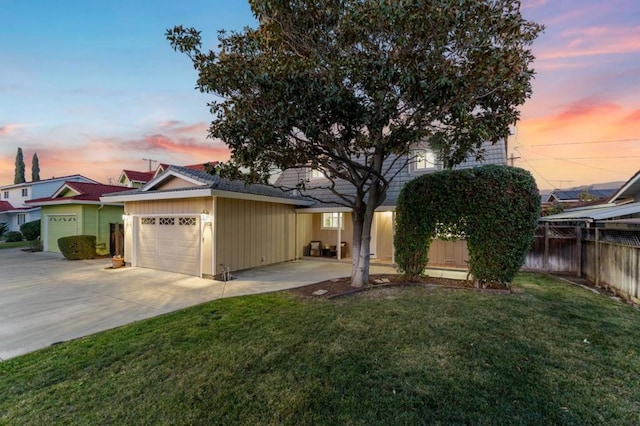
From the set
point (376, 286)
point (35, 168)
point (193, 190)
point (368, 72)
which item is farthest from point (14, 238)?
point (368, 72)

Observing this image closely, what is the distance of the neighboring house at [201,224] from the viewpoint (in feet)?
31.2

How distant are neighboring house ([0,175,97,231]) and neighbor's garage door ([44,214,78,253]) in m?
14.2

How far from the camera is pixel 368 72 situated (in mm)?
5348

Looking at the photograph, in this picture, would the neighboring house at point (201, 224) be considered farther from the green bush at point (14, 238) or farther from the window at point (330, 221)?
the green bush at point (14, 238)

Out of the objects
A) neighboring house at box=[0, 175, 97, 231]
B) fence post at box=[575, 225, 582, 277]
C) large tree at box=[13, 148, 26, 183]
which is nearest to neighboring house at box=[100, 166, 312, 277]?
fence post at box=[575, 225, 582, 277]

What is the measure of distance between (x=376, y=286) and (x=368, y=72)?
511 cm

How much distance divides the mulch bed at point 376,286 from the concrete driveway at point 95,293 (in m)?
0.92

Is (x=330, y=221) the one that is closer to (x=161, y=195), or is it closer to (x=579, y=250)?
(x=161, y=195)

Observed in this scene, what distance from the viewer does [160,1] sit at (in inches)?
342

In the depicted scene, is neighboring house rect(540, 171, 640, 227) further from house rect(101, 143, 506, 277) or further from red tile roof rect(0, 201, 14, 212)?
red tile roof rect(0, 201, 14, 212)

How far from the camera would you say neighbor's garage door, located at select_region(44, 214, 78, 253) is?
51.0ft

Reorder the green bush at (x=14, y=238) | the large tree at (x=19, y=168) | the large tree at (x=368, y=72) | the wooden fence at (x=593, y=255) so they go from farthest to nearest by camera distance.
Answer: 1. the large tree at (x=19, y=168)
2. the green bush at (x=14, y=238)
3. the wooden fence at (x=593, y=255)
4. the large tree at (x=368, y=72)

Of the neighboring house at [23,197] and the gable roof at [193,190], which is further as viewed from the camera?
the neighboring house at [23,197]

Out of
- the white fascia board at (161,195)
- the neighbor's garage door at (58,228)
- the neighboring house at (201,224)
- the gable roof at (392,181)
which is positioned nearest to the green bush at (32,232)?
the neighbor's garage door at (58,228)
